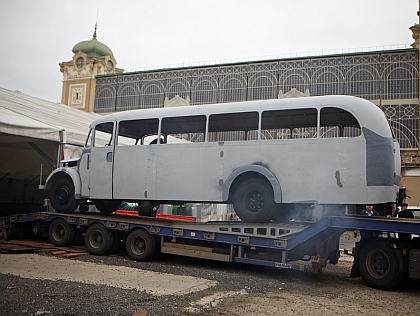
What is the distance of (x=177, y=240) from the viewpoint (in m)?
10.4

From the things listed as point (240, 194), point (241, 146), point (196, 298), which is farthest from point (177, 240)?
point (196, 298)

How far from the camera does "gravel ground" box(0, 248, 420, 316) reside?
20.1 ft

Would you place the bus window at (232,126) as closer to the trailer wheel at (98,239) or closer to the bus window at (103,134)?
the bus window at (103,134)

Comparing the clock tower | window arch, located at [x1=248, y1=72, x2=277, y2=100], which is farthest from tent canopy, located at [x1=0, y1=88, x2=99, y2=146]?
the clock tower

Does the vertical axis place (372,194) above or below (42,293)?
above

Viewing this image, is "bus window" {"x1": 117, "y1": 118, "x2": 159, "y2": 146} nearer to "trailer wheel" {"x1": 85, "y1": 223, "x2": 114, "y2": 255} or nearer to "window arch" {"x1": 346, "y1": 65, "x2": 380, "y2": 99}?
"trailer wheel" {"x1": 85, "y1": 223, "x2": 114, "y2": 255}

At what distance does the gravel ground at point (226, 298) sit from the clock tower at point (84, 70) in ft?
122

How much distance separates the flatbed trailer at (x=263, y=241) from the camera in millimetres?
8062

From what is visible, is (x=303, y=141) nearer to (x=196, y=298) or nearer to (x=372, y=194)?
(x=372, y=194)

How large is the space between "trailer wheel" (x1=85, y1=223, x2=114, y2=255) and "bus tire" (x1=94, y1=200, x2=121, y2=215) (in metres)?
1.20

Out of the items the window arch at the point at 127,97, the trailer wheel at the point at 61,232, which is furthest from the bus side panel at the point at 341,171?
the window arch at the point at 127,97

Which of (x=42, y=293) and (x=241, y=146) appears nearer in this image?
(x=42, y=293)

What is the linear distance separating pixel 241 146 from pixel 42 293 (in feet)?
16.2

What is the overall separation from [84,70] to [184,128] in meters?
37.5
